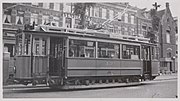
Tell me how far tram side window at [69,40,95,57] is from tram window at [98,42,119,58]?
134 millimetres

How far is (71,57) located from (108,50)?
2.13 ft

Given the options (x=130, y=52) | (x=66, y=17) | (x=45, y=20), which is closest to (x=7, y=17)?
(x=45, y=20)

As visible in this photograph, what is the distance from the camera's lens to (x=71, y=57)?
3455 millimetres

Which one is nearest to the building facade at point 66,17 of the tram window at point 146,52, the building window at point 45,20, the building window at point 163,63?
→ the building window at point 45,20

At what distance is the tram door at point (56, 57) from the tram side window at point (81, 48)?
0.14 metres

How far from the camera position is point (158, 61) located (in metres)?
4.06

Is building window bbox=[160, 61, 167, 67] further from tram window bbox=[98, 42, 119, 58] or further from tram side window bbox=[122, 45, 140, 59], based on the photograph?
tram window bbox=[98, 42, 119, 58]

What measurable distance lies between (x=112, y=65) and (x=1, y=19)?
1851mm

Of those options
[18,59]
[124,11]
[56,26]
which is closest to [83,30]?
[56,26]

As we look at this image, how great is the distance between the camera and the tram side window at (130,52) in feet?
12.6

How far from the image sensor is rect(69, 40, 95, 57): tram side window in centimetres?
349

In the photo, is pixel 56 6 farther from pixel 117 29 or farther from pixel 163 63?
pixel 163 63

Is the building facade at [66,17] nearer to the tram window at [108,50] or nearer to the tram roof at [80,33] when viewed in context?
the tram roof at [80,33]

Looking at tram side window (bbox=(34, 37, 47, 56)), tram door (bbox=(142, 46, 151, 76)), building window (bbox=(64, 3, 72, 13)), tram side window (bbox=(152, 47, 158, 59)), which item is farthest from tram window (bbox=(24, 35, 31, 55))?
tram side window (bbox=(152, 47, 158, 59))
